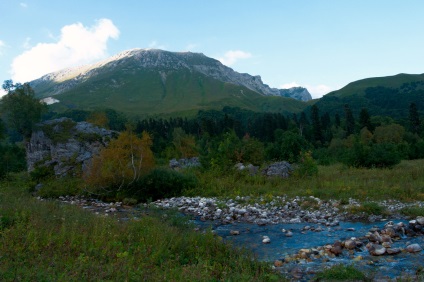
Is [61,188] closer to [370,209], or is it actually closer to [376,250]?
[370,209]

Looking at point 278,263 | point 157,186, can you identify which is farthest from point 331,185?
point 278,263

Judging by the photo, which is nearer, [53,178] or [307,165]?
[307,165]

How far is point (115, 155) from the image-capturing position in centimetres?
2702

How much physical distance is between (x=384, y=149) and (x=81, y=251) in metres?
34.6

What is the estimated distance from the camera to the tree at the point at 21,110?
131 ft

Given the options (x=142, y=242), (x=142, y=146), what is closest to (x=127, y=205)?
(x=142, y=146)

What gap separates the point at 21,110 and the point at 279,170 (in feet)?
102

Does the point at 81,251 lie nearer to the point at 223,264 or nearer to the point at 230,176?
the point at 223,264

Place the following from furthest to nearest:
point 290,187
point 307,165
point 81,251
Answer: point 307,165, point 290,187, point 81,251

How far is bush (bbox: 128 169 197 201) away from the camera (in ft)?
88.6

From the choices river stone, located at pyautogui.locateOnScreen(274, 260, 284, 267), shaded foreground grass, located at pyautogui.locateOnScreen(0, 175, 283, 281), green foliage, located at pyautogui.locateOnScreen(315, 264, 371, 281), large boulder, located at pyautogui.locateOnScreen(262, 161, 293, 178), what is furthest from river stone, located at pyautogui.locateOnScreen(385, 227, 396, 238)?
large boulder, located at pyautogui.locateOnScreen(262, 161, 293, 178)

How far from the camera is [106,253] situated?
29.4 ft

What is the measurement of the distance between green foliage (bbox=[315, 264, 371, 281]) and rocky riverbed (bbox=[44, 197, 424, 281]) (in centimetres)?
49

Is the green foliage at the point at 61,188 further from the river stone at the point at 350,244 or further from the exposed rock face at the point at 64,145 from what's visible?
the river stone at the point at 350,244
